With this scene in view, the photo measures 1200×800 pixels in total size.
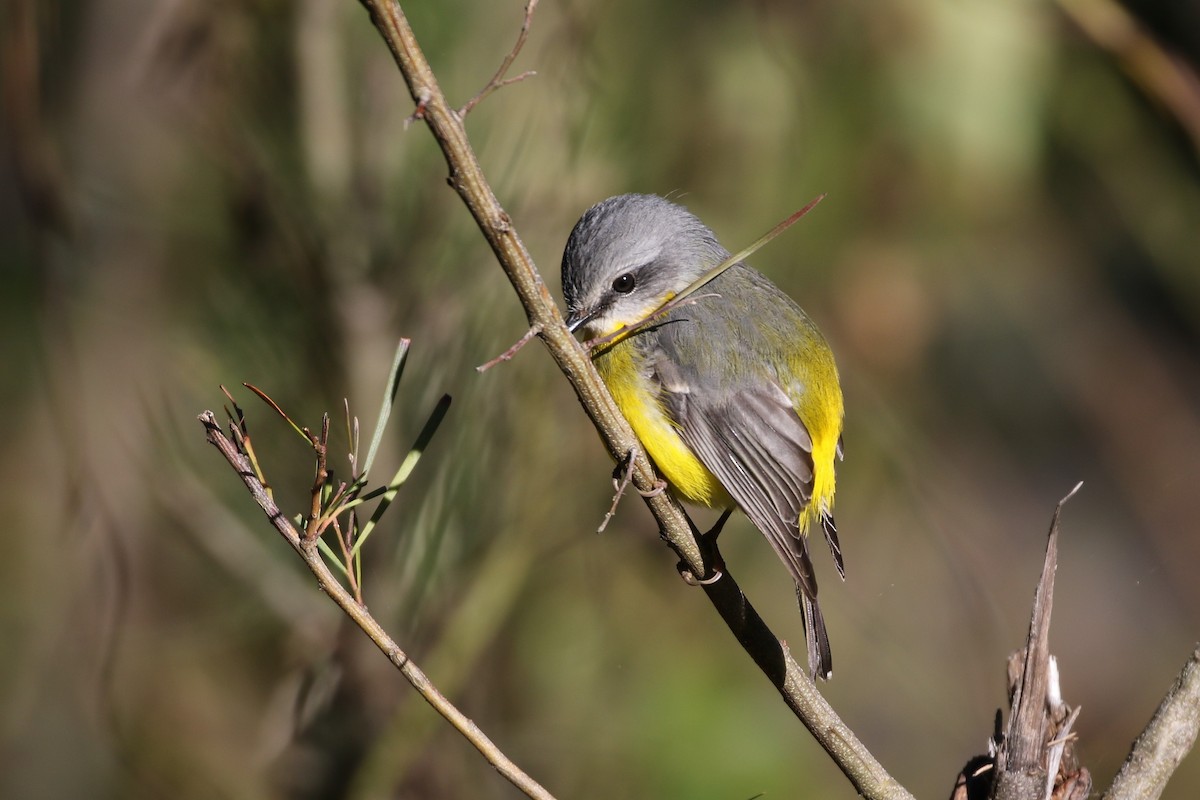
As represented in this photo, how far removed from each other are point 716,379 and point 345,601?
1.49m

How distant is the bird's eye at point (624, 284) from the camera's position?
269cm

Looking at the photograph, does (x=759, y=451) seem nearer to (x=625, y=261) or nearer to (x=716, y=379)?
(x=716, y=379)

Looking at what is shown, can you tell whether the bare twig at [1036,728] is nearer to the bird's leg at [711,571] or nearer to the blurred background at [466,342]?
the bird's leg at [711,571]

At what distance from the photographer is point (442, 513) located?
2.71 meters

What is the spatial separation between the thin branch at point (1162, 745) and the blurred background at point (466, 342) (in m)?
1.51

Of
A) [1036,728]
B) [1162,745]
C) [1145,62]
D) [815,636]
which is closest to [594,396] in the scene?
[1036,728]

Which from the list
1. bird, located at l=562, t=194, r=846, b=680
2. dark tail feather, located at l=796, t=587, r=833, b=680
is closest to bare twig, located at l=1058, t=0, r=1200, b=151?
bird, located at l=562, t=194, r=846, b=680

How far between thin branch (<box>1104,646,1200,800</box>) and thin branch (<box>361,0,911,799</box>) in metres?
0.27

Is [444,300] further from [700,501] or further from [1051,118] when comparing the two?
[1051,118]

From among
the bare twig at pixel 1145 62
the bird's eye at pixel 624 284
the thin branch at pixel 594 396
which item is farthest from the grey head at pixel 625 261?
the bare twig at pixel 1145 62

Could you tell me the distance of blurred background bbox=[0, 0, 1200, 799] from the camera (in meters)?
2.84

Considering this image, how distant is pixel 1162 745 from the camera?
1.44 meters

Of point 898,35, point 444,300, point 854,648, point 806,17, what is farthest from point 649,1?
point 854,648

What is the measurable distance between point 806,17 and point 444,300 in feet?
4.63
